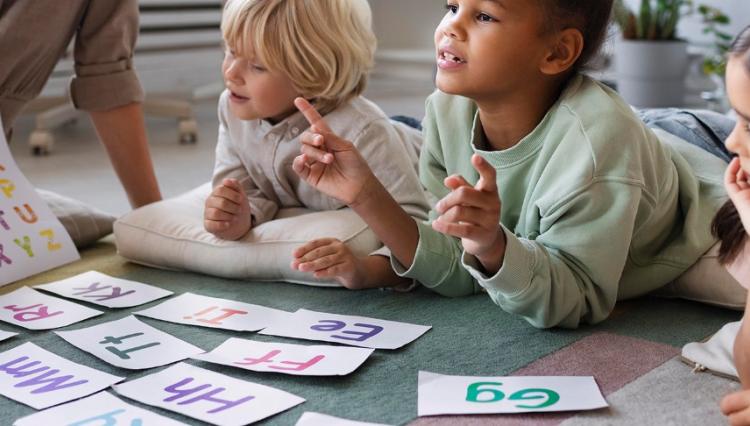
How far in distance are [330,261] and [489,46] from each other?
1.28ft

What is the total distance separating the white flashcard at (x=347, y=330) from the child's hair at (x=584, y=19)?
43 cm

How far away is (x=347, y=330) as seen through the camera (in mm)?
1316

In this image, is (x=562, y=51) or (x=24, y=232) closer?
(x=562, y=51)

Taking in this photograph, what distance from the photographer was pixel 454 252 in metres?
1.42

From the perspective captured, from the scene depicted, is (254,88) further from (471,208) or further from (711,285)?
(711,285)

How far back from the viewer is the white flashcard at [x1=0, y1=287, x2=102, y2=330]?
4.59 feet

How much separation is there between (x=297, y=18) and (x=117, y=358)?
2.09ft

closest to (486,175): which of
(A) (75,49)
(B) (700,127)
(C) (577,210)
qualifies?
(C) (577,210)

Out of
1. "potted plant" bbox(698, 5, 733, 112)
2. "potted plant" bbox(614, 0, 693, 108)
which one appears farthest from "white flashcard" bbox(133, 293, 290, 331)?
"potted plant" bbox(614, 0, 693, 108)

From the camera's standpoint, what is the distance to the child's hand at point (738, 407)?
0.96 metres

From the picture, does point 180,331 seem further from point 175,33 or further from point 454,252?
point 175,33

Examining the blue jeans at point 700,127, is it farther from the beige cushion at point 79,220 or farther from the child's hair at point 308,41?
the beige cushion at point 79,220

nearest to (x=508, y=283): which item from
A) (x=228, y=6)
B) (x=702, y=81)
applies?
(x=228, y=6)

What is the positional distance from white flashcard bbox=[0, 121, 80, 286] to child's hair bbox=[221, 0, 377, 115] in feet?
→ 1.49
